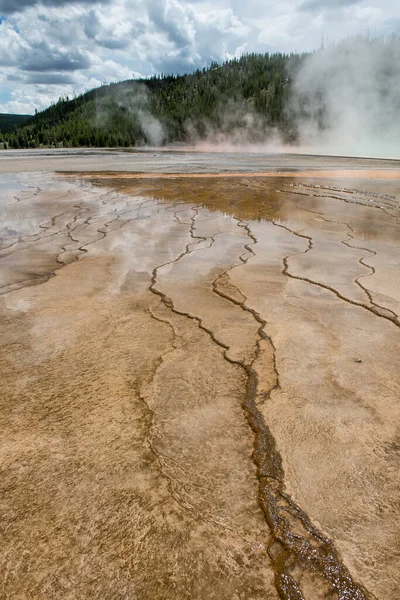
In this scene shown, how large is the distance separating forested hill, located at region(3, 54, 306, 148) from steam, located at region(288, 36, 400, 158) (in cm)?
382

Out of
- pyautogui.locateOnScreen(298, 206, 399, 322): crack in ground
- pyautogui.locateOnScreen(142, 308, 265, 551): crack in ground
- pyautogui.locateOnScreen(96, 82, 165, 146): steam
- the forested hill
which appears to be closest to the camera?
pyautogui.locateOnScreen(142, 308, 265, 551): crack in ground

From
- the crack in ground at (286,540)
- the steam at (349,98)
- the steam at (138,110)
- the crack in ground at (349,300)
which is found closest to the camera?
the crack in ground at (286,540)

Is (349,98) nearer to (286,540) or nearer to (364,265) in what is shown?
(364,265)

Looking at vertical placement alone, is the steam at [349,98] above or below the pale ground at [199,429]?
above

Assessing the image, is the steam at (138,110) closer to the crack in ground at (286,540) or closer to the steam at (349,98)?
the steam at (349,98)

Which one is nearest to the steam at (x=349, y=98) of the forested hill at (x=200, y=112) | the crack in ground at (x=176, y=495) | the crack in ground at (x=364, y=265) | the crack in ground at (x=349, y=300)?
the forested hill at (x=200, y=112)

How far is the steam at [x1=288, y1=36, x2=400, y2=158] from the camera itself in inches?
2475

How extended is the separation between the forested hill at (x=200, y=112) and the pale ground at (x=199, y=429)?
245 feet

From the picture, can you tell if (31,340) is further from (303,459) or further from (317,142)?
(317,142)

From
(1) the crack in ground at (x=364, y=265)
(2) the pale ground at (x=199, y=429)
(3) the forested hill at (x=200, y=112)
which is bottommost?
(1) the crack in ground at (x=364, y=265)

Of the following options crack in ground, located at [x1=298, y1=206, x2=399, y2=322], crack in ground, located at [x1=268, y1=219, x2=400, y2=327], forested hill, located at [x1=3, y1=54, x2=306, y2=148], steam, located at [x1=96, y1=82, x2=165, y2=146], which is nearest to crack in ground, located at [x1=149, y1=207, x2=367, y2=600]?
crack in ground, located at [x1=268, y1=219, x2=400, y2=327]

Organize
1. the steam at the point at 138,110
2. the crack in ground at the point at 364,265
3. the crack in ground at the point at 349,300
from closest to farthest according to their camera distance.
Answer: the crack in ground at the point at 349,300
the crack in ground at the point at 364,265
the steam at the point at 138,110

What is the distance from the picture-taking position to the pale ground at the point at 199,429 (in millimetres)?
1090

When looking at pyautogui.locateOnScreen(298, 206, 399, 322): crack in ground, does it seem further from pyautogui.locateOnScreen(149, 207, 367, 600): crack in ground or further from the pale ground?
pyautogui.locateOnScreen(149, 207, 367, 600): crack in ground
